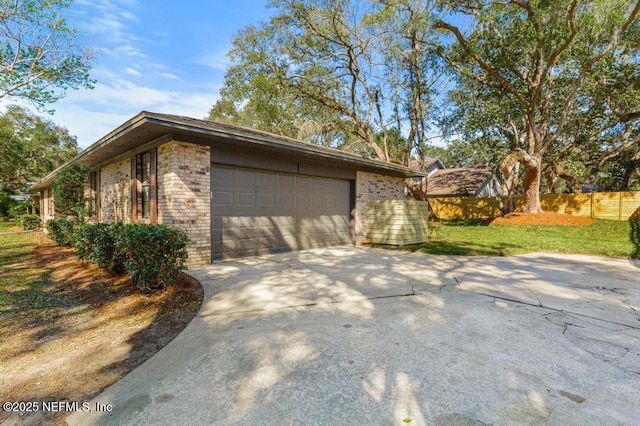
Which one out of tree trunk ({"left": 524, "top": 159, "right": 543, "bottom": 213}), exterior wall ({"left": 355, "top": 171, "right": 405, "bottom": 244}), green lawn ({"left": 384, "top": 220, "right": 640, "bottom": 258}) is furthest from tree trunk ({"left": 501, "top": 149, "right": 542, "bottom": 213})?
exterior wall ({"left": 355, "top": 171, "right": 405, "bottom": 244})

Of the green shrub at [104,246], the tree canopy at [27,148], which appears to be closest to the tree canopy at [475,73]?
the green shrub at [104,246]

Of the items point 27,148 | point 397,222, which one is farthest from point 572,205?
point 27,148

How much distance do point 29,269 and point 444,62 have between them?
17.8 metres

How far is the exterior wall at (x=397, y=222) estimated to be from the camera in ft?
31.1

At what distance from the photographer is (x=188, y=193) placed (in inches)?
245

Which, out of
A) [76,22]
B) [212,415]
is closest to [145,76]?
[76,22]

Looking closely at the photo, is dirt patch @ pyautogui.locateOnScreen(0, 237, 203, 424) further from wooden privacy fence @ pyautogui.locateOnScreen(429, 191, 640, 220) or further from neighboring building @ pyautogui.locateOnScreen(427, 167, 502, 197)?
neighboring building @ pyautogui.locateOnScreen(427, 167, 502, 197)

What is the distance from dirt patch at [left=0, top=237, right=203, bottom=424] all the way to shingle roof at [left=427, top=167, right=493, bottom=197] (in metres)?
23.8

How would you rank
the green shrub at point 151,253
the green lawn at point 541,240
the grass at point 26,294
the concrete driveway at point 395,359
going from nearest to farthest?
the concrete driveway at point 395,359 → the grass at point 26,294 → the green shrub at point 151,253 → the green lawn at point 541,240

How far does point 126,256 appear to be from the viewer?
15.1ft

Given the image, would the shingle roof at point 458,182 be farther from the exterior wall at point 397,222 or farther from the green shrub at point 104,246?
the green shrub at point 104,246

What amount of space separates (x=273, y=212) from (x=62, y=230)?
22.4 feet

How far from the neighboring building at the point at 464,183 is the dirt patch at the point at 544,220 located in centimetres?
990

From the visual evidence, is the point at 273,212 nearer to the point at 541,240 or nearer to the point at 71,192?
the point at 71,192
